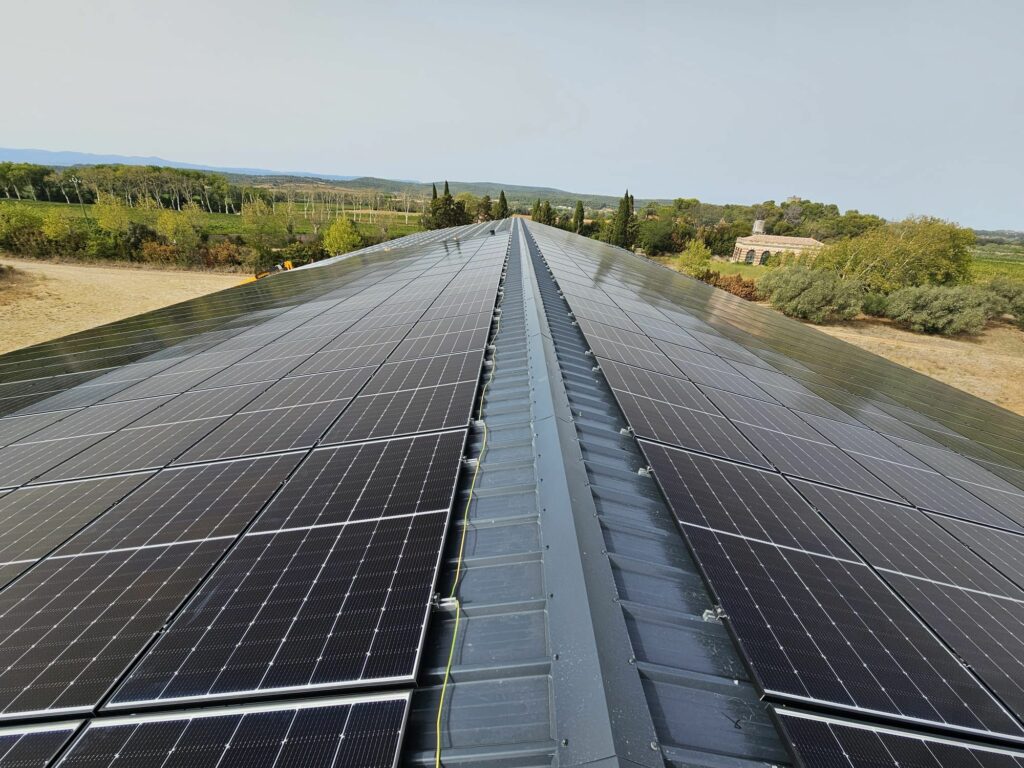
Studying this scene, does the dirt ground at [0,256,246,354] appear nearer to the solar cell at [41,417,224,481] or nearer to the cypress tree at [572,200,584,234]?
the solar cell at [41,417,224,481]

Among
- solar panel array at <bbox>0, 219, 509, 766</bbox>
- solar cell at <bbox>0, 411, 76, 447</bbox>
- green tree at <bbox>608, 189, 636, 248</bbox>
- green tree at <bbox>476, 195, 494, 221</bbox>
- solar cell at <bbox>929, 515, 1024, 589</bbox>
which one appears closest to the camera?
solar panel array at <bbox>0, 219, 509, 766</bbox>

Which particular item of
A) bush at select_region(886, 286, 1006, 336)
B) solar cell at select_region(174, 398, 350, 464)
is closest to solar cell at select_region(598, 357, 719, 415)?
solar cell at select_region(174, 398, 350, 464)

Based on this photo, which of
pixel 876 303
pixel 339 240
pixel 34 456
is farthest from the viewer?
pixel 339 240

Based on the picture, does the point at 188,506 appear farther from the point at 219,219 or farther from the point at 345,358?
the point at 219,219

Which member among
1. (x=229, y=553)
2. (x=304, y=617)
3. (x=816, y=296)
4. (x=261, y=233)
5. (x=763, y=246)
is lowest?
(x=261, y=233)

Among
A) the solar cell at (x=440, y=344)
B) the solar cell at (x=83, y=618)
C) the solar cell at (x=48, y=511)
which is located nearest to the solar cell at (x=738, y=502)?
the solar cell at (x=440, y=344)

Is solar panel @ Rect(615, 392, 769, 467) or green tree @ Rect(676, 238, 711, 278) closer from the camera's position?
solar panel @ Rect(615, 392, 769, 467)

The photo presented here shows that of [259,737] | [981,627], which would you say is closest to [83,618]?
[259,737]
